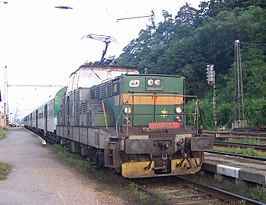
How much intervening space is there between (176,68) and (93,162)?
42024mm

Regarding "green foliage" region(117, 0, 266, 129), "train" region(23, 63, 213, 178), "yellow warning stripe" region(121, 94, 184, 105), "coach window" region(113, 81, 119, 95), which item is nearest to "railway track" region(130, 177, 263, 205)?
"train" region(23, 63, 213, 178)

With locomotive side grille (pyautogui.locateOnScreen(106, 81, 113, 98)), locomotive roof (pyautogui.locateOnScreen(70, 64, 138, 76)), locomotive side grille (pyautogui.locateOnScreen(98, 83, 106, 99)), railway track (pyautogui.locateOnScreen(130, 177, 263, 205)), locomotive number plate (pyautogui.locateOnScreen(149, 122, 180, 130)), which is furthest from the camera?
locomotive roof (pyautogui.locateOnScreen(70, 64, 138, 76))

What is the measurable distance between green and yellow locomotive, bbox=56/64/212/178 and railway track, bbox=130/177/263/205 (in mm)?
350

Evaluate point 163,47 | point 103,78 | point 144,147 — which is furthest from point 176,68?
point 144,147

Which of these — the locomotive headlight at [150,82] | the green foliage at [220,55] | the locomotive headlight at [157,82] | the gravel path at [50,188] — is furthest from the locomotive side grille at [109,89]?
the green foliage at [220,55]

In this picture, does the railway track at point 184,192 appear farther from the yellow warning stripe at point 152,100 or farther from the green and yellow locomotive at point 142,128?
the yellow warning stripe at point 152,100

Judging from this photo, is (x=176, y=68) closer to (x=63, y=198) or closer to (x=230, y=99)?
(x=230, y=99)

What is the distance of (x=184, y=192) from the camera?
7398mm

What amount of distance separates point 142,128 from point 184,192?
5.59ft

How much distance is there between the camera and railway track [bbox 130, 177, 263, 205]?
6457 millimetres

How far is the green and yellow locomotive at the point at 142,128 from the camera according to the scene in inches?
301

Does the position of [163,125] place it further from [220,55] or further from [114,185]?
[220,55]

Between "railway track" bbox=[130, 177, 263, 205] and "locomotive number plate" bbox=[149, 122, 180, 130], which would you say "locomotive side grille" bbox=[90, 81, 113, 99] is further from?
"railway track" bbox=[130, 177, 263, 205]

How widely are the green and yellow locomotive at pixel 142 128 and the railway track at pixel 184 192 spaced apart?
35 centimetres
